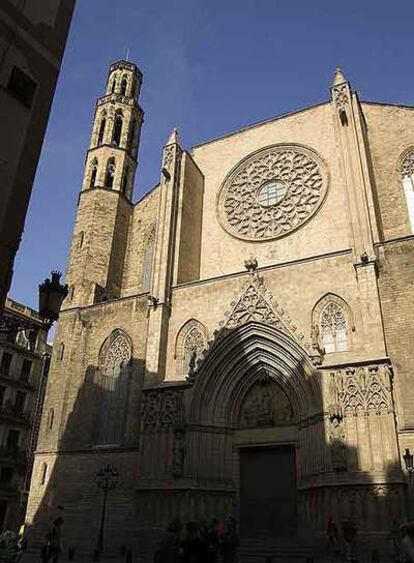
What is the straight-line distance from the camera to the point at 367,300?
49.5ft

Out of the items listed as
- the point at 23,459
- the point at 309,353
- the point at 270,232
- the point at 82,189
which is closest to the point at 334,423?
the point at 309,353

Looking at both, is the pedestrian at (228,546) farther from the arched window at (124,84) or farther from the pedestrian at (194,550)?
the arched window at (124,84)

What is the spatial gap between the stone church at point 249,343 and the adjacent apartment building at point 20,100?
968cm

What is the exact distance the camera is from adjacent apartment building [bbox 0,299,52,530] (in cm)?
3167

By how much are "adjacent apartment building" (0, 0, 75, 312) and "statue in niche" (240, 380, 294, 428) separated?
10.6 metres

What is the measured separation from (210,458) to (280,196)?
1067cm

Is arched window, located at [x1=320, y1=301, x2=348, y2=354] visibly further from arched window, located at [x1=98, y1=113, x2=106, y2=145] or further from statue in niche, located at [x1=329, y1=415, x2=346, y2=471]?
arched window, located at [x1=98, y1=113, x2=106, y2=145]

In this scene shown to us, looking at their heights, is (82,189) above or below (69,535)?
above

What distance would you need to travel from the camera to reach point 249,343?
1672 centimetres

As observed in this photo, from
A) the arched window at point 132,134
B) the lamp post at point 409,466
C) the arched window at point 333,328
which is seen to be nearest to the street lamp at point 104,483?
the arched window at point 333,328

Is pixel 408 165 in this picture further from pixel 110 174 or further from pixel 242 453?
pixel 110 174

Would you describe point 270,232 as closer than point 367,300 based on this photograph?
No

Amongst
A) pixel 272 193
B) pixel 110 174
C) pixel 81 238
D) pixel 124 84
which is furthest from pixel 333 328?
pixel 124 84

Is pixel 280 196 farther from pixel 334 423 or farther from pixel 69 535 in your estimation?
pixel 69 535
